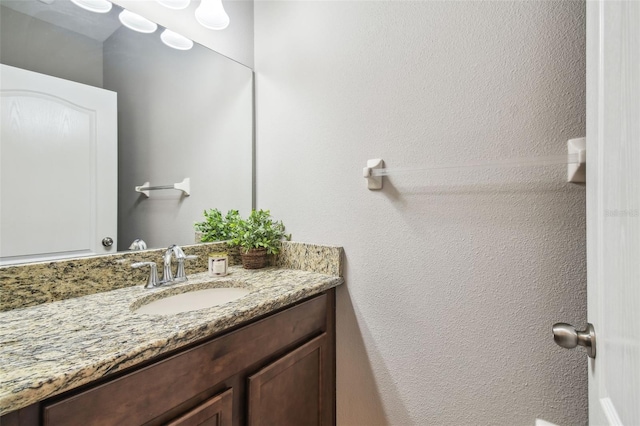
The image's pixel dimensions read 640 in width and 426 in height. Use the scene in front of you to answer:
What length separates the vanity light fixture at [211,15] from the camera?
4.06ft

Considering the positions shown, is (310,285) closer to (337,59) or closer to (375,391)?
(375,391)

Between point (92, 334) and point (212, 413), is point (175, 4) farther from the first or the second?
point (212, 413)

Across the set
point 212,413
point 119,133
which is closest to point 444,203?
point 212,413

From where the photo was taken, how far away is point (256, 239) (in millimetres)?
1274

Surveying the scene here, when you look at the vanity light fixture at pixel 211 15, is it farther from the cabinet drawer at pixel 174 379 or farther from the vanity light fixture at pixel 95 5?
the cabinet drawer at pixel 174 379

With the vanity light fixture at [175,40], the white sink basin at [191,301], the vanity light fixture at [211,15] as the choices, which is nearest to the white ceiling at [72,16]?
the vanity light fixture at [175,40]

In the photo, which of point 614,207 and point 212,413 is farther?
point 212,413

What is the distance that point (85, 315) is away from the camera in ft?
2.45

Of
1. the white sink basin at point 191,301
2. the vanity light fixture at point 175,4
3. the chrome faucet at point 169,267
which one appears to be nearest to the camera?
the white sink basin at point 191,301

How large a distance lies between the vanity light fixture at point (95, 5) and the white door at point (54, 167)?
266 millimetres

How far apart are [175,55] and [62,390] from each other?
4.04ft

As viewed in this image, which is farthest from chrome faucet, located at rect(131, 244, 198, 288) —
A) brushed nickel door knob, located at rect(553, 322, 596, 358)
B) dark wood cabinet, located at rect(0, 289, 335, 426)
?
brushed nickel door knob, located at rect(553, 322, 596, 358)

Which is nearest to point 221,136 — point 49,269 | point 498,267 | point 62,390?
point 49,269

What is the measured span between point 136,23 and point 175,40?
0.49 feet
